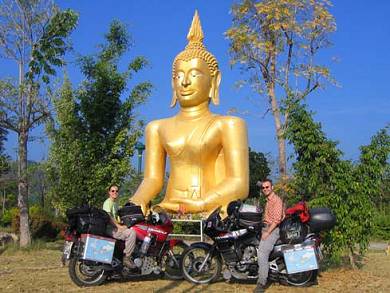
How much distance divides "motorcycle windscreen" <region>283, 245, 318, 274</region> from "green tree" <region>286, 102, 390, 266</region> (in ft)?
4.71

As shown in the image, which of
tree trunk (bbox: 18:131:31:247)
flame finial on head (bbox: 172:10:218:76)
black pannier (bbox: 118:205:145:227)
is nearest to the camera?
black pannier (bbox: 118:205:145:227)

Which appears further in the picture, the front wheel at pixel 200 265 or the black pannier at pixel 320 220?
the front wheel at pixel 200 265

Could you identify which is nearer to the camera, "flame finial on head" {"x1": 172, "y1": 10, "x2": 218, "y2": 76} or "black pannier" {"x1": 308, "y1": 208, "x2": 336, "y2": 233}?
"black pannier" {"x1": 308, "y1": 208, "x2": 336, "y2": 233}

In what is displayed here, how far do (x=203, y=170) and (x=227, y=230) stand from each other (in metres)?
2.97

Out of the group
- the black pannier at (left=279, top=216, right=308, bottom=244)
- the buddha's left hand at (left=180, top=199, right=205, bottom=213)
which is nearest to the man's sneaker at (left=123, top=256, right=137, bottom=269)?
the black pannier at (left=279, top=216, right=308, bottom=244)

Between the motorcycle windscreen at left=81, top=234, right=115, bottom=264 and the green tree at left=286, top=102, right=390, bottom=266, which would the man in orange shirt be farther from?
the motorcycle windscreen at left=81, top=234, right=115, bottom=264

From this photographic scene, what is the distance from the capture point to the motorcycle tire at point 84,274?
241 inches

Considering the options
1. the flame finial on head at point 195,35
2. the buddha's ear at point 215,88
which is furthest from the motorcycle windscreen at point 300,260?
the flame finial on head at point 195,35

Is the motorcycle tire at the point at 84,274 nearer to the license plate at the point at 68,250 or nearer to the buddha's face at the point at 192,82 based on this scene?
the license plate at the point at 68,250

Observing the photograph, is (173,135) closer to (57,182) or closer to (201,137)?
(201,137)

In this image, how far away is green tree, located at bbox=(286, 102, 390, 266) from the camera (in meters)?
7.22

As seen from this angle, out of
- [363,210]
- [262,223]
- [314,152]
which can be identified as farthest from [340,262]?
[262,223]

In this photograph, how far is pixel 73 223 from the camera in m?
6.20

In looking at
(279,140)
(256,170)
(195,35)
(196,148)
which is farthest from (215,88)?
(256,170)
